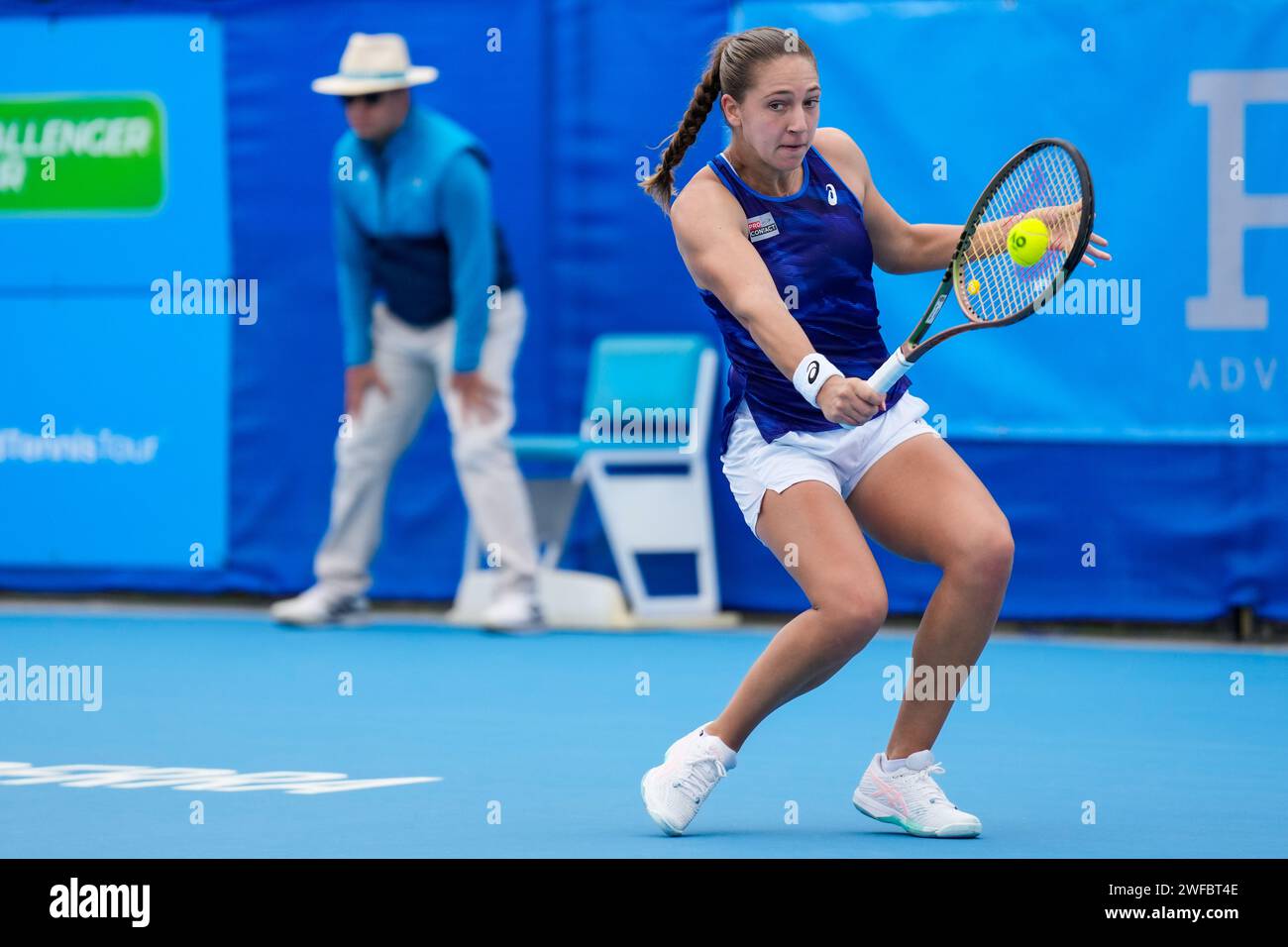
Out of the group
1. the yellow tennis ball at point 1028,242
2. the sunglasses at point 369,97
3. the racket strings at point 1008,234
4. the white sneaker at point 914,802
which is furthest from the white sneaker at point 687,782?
the sunglasses at point 369,97

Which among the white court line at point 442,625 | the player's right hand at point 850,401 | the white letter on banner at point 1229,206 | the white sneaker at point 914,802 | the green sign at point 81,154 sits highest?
the green sign at point 81,154

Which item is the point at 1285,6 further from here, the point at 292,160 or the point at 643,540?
the point at 292,160

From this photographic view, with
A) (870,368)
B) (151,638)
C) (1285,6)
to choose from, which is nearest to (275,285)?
(151,638)

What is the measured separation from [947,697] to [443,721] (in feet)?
8.03

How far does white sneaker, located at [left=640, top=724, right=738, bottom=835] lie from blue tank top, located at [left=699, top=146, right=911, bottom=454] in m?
0.69

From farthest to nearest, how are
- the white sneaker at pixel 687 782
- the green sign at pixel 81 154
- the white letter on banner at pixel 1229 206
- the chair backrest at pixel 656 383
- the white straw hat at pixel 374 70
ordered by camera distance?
the green sign at pixel 81 154
the chair backrest at pixel 656 383
the white straw hat at pixel 374 70
the white letter on banner at pixel 1229 206
the white sneaker at pixel 687 782

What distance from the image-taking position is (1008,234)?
487cm

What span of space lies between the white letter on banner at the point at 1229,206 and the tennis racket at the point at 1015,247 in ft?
12.8

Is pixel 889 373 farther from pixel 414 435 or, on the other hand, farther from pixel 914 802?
pixel 414 435

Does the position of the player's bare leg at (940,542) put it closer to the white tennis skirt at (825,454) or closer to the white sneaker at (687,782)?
the white tennis skirt at (825,454)

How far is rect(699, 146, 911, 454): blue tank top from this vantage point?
5.02m

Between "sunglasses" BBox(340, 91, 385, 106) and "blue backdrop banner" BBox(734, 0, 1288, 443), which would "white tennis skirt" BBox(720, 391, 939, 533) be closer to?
"blue backdrop banner" BBox(734, 0, 1288, 443)

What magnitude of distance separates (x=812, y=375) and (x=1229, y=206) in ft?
15.5

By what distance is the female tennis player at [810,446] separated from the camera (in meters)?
4.80
